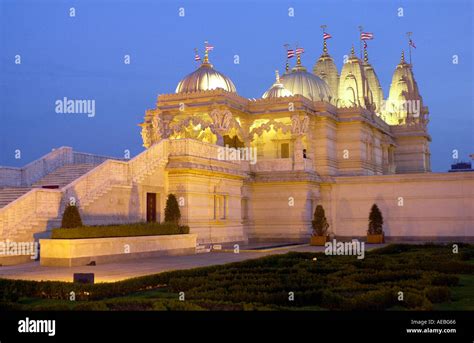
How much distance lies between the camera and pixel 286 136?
44000 mm

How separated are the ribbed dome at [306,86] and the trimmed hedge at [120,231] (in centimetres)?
A: 2394

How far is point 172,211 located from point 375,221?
14.2 metres

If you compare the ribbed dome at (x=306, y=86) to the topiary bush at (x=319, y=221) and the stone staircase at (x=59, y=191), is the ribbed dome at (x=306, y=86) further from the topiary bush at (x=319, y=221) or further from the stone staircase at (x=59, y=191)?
the stone staircase at (x=59, y=191)

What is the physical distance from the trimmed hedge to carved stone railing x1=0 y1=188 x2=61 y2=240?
199 centimetres

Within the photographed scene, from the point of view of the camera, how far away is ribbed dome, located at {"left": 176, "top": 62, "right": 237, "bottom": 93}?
4320 cm

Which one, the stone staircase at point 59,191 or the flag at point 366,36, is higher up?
the flag at point 366,36

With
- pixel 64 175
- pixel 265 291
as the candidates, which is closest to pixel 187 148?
pixel 64 175

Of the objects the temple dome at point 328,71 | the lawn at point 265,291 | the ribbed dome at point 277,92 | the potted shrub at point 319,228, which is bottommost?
the lawn at point 265,291

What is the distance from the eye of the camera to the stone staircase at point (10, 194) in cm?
2627

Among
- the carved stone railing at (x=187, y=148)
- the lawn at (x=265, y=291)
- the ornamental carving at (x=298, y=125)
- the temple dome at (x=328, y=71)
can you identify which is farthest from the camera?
the temple dome at (x=328, y=71)

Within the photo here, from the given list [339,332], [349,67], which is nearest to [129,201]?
[339,332]

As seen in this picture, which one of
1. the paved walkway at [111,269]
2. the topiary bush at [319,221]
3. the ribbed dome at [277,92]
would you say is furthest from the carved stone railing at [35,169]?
the ribbed dome at [277,92]

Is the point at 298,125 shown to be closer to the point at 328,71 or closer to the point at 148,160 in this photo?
the point at 148,160

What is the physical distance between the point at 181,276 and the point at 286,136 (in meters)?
27.9
